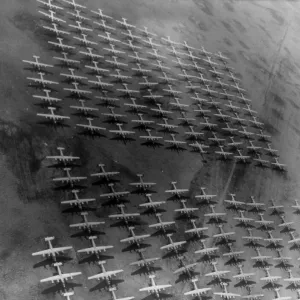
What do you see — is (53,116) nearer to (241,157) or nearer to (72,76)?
(72,76)

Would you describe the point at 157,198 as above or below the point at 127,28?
below

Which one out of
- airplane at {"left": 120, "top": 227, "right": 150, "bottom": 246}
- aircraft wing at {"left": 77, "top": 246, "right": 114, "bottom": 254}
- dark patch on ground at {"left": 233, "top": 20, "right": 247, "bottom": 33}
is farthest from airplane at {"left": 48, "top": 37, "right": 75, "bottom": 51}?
dark patch on ground at {"left": 233, "top": 20, "right": 247, "bottom": 33}

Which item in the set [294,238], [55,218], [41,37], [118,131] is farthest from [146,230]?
[41,37]

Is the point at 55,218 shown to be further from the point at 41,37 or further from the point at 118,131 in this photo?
the point at 41,37

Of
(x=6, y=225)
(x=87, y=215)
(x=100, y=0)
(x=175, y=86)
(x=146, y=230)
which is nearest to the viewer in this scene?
(x=6, y=225)

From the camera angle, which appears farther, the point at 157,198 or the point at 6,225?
the point at 157,198

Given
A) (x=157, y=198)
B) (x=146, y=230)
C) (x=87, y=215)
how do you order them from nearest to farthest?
(x=87, y=215) < (x=146, y=230) < (x=157, y=198)
